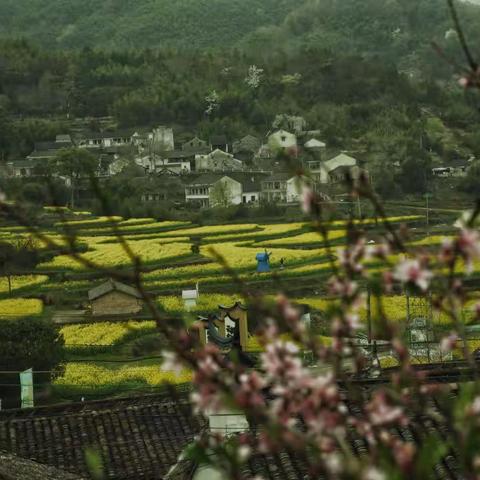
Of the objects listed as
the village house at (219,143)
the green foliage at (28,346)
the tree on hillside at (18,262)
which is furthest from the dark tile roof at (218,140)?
the green foliage at (28,346)

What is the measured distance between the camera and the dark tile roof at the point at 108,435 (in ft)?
28.3

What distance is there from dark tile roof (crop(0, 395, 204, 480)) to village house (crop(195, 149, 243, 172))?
151 ft

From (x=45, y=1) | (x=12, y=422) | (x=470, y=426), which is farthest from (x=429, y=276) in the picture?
(x=45, y=1)

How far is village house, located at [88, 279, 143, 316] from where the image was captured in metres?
22.3

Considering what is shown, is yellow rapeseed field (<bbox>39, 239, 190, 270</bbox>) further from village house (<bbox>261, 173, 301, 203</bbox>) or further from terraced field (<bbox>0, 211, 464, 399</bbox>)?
village house (<bbox>261, 173, 301, 203</bbox>)

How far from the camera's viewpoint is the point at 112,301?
22375 mm

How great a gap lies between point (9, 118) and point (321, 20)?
68.2 meters

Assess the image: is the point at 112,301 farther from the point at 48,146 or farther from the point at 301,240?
the point at 48,146

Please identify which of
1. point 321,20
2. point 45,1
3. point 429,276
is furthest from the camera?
point 45,1

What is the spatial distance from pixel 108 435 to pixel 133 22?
413 feet

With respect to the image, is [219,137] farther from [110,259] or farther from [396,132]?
[110,259]

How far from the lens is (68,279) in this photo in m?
26.1

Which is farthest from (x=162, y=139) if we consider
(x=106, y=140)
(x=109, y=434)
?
(x=109, y=434)

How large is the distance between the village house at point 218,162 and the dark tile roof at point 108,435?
151ft
